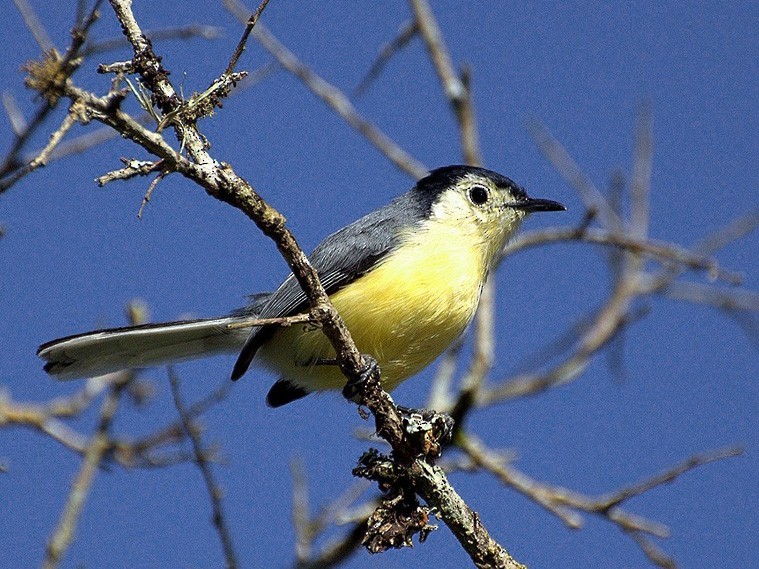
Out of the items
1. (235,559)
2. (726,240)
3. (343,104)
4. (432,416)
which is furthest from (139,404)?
(726,240)

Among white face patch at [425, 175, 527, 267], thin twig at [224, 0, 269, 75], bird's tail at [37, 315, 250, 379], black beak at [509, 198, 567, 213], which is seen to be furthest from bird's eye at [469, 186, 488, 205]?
thin twig at [224, 0, 269, 75]

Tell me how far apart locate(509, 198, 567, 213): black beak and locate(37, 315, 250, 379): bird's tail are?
174cm

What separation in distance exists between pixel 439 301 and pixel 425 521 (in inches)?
51.8

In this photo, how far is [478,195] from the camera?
527 cm

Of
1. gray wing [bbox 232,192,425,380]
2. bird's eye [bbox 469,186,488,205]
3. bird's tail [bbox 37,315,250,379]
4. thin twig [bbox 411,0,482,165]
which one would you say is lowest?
gray wing [bbox 232,192,425,380]

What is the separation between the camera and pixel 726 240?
629 cm

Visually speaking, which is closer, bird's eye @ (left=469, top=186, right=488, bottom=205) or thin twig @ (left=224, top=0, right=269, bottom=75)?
thin twig @ (left=224, top=0, right=269, bottom=75)

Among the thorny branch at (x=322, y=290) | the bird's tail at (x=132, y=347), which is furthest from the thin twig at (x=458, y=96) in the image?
the bird's tail at (x=132, y=347)

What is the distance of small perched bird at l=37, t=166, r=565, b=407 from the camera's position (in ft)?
14.7

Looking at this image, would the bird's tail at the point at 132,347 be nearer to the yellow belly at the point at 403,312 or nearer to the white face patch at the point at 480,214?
the yellow belly at the point at 403,312

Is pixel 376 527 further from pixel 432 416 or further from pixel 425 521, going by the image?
pixel 432 416

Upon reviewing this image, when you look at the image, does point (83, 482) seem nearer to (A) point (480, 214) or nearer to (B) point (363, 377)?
(B) point (363, 377)

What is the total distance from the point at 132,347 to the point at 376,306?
1377mm

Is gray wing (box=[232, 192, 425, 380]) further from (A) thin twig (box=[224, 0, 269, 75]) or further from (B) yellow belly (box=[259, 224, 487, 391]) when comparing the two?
(A) thin twig (box=[224, 0, 269, 75])
